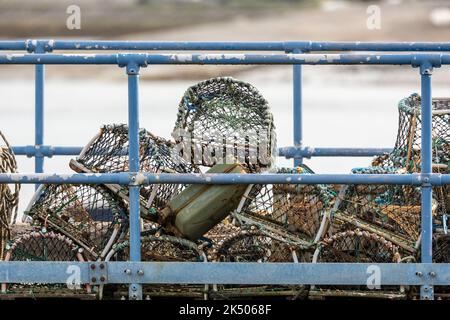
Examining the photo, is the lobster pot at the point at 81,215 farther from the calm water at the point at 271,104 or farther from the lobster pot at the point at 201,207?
the calm water at the point at 271,104

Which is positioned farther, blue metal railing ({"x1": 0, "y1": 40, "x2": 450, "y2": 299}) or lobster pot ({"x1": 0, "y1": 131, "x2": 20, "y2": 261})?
lobster pot ({"x1": 0, "y1": 131, "x2": 20, "y2": 261})

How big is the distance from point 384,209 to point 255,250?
73 centimetres

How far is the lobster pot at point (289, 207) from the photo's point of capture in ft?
29.3

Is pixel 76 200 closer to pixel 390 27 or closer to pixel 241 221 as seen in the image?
pixel 241 221

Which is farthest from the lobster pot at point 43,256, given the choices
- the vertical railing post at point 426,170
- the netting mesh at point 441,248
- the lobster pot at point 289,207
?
the netting mesh at point 441,248

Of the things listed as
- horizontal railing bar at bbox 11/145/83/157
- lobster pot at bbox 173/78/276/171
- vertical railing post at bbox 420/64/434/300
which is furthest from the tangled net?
horizontal railing bar at bbox 11/145/83/157

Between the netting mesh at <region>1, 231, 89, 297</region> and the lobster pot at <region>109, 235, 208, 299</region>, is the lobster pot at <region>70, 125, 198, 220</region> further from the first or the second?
the netting mesh at <region>1, 231, 89, 297</region>

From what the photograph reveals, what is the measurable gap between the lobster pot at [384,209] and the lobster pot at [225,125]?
0.50 m

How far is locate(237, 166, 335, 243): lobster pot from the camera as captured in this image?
8.95 m

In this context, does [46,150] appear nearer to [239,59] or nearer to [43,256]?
[43,256]

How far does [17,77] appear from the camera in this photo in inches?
1742

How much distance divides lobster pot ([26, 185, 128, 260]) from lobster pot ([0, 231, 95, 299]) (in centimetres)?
7

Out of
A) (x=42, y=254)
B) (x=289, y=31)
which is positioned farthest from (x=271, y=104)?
(x=42, y=254)

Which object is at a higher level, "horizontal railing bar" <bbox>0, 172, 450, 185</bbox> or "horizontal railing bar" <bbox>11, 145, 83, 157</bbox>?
"horizontal railing bar" <bbox>11, 145, 83, 157</bbox>
